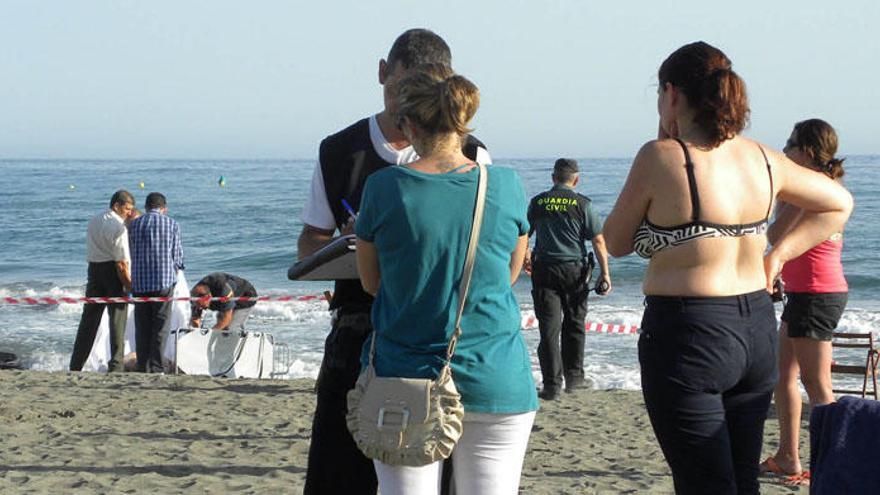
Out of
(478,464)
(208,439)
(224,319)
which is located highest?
(478,464)

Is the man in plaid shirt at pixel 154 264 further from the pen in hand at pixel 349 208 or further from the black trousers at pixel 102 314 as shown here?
the pen in hand at pixel 349 208

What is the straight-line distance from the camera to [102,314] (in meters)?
11.5

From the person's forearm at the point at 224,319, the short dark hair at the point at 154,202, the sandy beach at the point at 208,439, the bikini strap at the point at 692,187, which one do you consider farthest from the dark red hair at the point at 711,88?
the person's forearm at the point at 224,319

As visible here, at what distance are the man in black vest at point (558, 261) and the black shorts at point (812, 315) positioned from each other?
3416mm

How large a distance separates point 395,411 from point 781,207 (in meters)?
2.97

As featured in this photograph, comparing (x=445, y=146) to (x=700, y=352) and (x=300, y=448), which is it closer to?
(x=700, y=352)

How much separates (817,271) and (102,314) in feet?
25.0

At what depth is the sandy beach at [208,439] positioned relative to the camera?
6293mm

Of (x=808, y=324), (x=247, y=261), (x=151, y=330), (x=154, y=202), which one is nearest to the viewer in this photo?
(x=808, y=324)

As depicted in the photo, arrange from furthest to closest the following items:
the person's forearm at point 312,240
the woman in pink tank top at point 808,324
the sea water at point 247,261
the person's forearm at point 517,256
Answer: the sea water at point 247,261 → the woman in pink tank top at point 808,324 → the person's forearm at point 312,240 → the person's forearm at point 517,256

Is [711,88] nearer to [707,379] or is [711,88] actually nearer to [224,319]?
[707,379]

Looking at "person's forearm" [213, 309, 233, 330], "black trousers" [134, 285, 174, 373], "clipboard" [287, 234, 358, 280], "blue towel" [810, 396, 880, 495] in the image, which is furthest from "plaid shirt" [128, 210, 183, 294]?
"blue towel" [810, 396, 880, 495]

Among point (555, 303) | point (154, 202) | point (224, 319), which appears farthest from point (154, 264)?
point (555, 303)

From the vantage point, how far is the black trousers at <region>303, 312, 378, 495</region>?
10.3 feet
